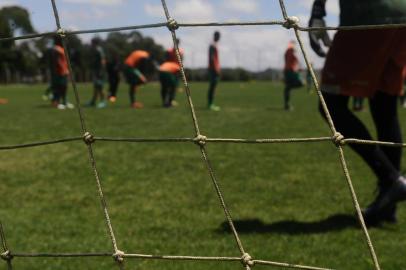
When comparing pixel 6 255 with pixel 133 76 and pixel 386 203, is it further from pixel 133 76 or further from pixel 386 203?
pixel 133 76

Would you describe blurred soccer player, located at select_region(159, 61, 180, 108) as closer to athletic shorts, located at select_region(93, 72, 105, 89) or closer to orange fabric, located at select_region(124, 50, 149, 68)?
orange fabric, located at select_region(124, 50, 149, 68)

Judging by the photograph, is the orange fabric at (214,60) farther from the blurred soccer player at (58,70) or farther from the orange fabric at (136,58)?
the blurred soccer player at (58,70)

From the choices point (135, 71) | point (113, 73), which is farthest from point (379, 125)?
point (113, 73)

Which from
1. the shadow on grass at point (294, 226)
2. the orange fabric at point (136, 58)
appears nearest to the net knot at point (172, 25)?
the shadow on grass at point (294, 226)

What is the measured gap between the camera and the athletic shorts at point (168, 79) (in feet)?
38.6

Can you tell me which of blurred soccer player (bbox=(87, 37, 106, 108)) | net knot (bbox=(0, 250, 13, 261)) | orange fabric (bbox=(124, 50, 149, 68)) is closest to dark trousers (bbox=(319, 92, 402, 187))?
net knot (bbox=(0, 250, 13, 261))

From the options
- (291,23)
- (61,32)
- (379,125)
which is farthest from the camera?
(379,125)

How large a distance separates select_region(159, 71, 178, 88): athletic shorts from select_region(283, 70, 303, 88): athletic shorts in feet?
7.24

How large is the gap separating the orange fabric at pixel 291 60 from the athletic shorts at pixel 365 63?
8.52 m

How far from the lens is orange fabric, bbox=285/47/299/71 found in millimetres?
11250

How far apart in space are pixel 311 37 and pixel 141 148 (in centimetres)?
279

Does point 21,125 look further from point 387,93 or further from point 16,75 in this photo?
point 16,75

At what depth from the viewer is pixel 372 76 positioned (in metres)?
2.72

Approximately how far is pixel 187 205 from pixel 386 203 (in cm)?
105
